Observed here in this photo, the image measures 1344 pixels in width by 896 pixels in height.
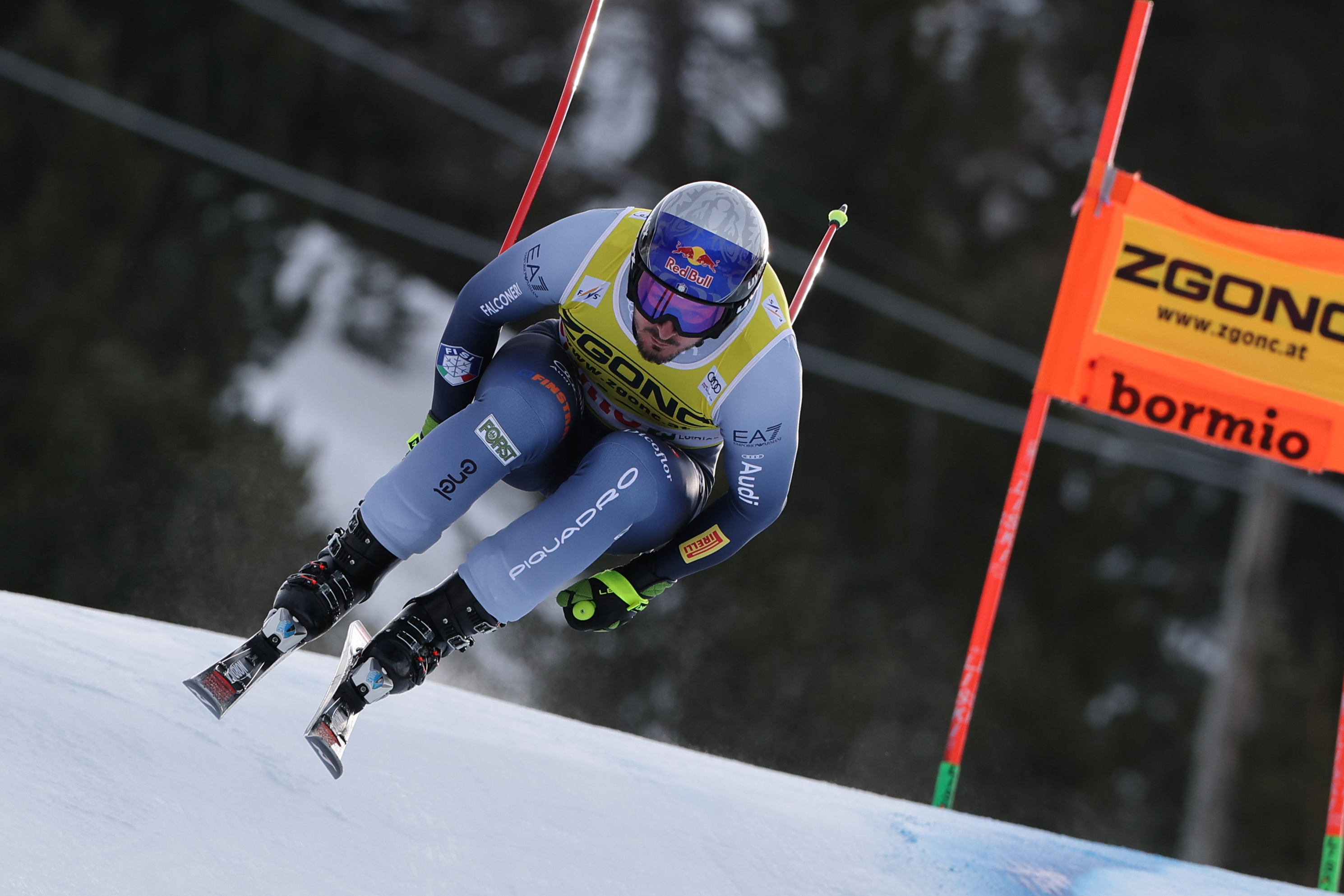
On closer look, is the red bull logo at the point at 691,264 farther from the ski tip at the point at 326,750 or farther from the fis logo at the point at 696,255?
the ski tip at the point at 326,750

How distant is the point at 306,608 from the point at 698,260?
1.30 m

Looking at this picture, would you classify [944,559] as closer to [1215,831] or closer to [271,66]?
[1215,831]

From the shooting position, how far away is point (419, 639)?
3137 mm

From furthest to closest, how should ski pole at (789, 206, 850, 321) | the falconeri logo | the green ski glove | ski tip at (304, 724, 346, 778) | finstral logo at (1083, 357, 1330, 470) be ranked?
finstral logo at (1083, 357, 1330, 470) → ski pole at (789, 206, 850, 321) → the green ski glove → the falconeri logo → ski tip at (304, 724, 346, 778)

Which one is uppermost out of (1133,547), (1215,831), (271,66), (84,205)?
(271,66)

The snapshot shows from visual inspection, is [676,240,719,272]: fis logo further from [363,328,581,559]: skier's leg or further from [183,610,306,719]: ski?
[183,610,306,719]: ski

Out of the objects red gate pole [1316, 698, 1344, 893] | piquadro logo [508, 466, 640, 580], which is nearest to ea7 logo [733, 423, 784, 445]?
piquadro logo [508, 466, 640, 580]

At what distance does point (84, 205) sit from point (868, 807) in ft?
32.6

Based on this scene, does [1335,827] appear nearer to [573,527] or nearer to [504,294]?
[573,527]

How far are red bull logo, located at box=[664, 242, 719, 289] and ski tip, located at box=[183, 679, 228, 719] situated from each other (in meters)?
1.50

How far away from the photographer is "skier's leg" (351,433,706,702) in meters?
3.10

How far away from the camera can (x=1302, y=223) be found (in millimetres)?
17172

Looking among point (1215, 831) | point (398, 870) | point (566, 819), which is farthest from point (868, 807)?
point (1215, 831)

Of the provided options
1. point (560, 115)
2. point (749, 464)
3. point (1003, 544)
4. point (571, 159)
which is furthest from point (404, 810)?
point (571, 159)
